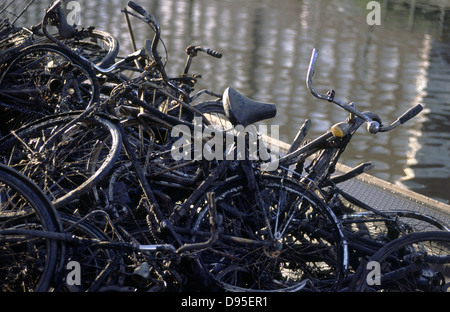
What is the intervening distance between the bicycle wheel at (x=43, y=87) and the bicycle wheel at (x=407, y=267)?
9.01 ft

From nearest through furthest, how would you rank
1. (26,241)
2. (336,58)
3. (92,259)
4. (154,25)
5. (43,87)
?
(26,241) < (92,259) < (154,25) < (43,87) < (336,58)

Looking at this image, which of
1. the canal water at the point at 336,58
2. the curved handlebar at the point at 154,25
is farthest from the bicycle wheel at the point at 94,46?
the curved handlebar at the point at 154,25

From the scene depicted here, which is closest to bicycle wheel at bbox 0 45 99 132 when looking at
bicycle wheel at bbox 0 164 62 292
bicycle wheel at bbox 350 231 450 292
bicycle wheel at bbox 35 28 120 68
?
bicycle wheel at bbox 35 28 120 68

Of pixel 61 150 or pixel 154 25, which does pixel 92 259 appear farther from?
pixel 154 25

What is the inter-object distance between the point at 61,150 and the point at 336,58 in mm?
9672

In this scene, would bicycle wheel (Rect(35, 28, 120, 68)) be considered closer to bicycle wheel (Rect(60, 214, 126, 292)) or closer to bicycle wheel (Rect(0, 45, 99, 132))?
bicycle wheel (Rect(0, 45, 99, 132))

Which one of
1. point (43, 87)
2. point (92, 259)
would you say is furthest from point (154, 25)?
point (43, 87)

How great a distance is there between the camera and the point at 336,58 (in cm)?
1298

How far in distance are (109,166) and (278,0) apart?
54.0 ft

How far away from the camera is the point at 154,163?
14.4 ft
